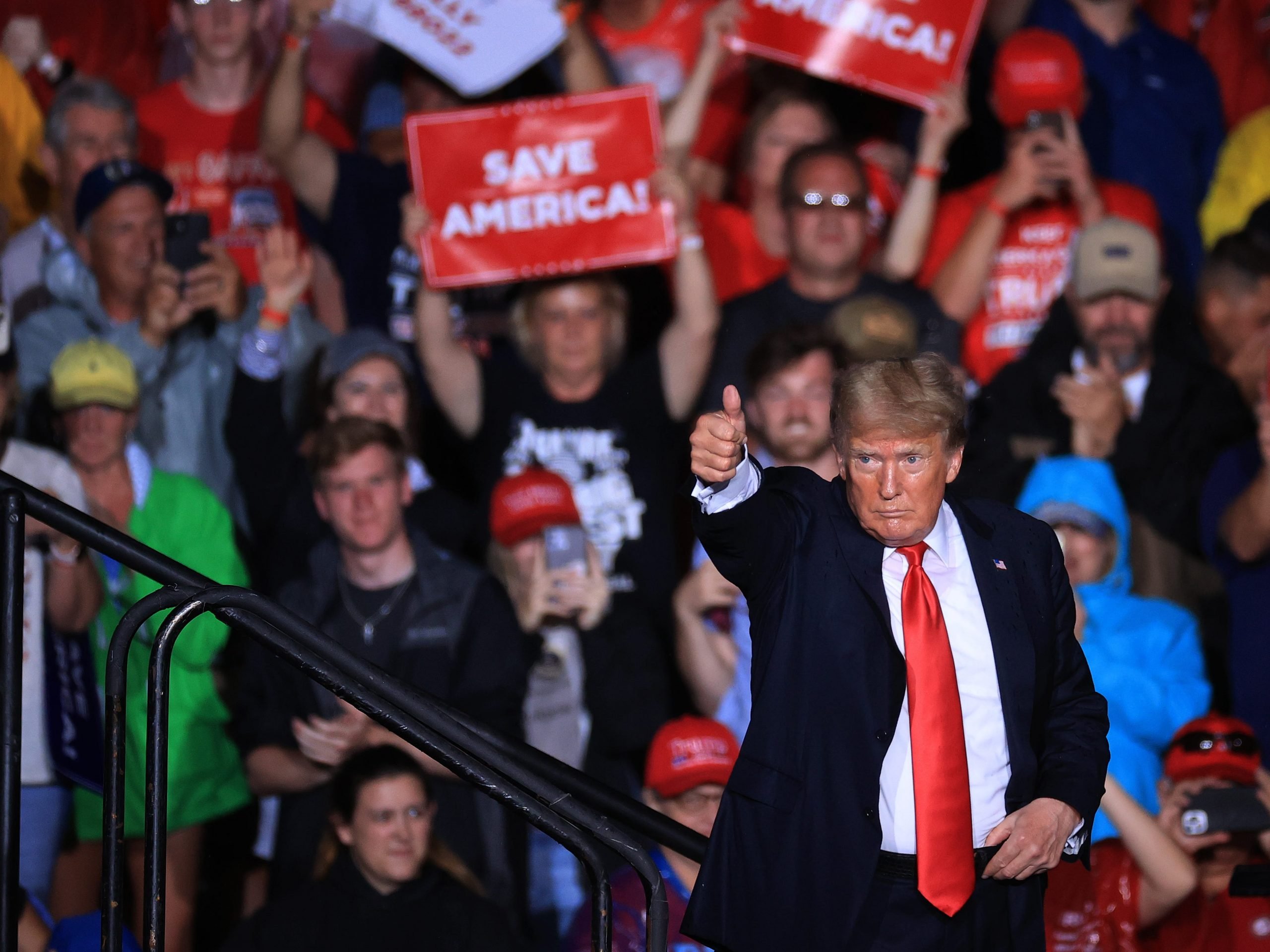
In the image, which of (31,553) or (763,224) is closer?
(31,553)

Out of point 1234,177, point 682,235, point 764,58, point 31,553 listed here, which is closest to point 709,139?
point 764,58

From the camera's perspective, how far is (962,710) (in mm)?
2514

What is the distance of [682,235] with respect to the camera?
5.35 metres

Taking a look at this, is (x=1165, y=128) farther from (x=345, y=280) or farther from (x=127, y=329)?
(x=127, y=329)

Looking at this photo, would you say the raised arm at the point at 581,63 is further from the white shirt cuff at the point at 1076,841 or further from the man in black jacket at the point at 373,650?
the white shirt cuff at the point at 1076,841

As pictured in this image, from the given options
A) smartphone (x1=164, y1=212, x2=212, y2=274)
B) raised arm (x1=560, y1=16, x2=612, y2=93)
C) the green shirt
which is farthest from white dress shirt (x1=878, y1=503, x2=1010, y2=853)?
raised arm (x1=560, y1=16, x2=612, y2=93)

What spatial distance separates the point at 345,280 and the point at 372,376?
0.66 metres

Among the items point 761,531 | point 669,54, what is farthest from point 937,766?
Answer: point 669,54

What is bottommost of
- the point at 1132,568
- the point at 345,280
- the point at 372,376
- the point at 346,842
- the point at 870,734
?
the point at 346,842

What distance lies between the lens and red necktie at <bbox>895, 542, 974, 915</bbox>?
2.44m

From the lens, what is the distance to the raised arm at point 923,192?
5.52 metres

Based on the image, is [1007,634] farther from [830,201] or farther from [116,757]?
[830,201]

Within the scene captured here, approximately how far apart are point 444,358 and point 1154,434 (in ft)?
6.96

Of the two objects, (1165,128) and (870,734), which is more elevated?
(1165,128)
